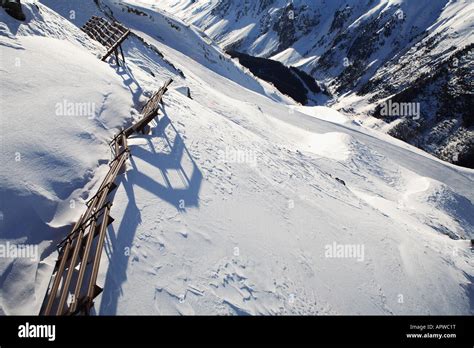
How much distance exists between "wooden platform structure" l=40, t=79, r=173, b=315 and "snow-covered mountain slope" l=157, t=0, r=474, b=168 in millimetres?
76955

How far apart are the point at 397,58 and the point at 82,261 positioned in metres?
133

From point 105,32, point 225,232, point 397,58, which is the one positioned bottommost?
point 105,32

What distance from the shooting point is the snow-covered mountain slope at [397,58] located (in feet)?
250

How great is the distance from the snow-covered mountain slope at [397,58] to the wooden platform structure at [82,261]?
77.0 m

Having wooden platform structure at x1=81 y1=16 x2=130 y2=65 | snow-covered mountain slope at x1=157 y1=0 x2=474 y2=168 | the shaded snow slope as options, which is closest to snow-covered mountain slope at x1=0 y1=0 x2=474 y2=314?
the shaded snow slope

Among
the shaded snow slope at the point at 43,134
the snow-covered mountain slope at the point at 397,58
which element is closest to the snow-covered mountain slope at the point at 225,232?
the shaded snow slope at the point at 43,134

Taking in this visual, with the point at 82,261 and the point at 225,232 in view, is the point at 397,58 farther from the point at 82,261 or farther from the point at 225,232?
the point at 82,261

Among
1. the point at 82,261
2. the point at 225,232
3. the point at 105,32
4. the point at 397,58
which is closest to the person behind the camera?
the point at 82,261

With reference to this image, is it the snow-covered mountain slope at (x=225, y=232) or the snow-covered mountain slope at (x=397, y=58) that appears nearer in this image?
the snow-covered mountain slope at (x=225, y=232)

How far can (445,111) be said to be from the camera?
76625 mm

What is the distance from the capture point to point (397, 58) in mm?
118188

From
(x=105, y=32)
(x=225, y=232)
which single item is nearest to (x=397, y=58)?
(x=105, y=32)

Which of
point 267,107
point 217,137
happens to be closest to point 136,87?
point 217,137

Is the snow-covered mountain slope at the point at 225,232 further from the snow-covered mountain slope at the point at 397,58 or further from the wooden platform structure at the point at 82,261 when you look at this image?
the snow-covered mountain slope at the point at 397,58
